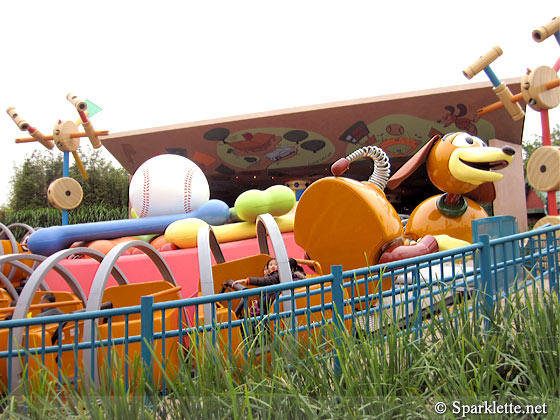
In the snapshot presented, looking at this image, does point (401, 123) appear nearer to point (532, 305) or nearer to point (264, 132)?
point (264, 132)

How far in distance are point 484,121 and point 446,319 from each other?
15.0 meters

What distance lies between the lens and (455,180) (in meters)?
7.66

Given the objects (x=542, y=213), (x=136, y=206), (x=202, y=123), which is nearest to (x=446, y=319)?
(x=136, y=206)

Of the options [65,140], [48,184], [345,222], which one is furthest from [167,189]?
[48,184]

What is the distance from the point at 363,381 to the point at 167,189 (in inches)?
340

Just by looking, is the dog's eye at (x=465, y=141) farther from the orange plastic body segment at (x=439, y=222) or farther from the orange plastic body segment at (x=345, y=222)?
the orange plastic body segment at (x=345, y=222)

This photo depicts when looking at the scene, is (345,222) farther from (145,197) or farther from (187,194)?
(145,197)

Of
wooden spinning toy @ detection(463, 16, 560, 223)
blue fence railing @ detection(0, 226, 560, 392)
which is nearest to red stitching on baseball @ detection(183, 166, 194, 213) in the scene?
wooden spinning toy @ detection(463, 16, 560, 223)

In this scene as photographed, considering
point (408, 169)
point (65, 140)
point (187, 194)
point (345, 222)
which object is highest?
point (65, 140)

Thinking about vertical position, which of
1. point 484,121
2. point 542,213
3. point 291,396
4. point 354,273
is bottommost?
point 542,213

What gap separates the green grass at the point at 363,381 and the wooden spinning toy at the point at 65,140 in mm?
11470

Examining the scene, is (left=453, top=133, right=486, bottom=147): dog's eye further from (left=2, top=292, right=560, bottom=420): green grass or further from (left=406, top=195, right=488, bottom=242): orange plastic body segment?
(left=2, top=292, right=560, bottom=420): green grass

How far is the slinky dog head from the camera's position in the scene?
744cm

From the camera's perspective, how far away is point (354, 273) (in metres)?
2.91
